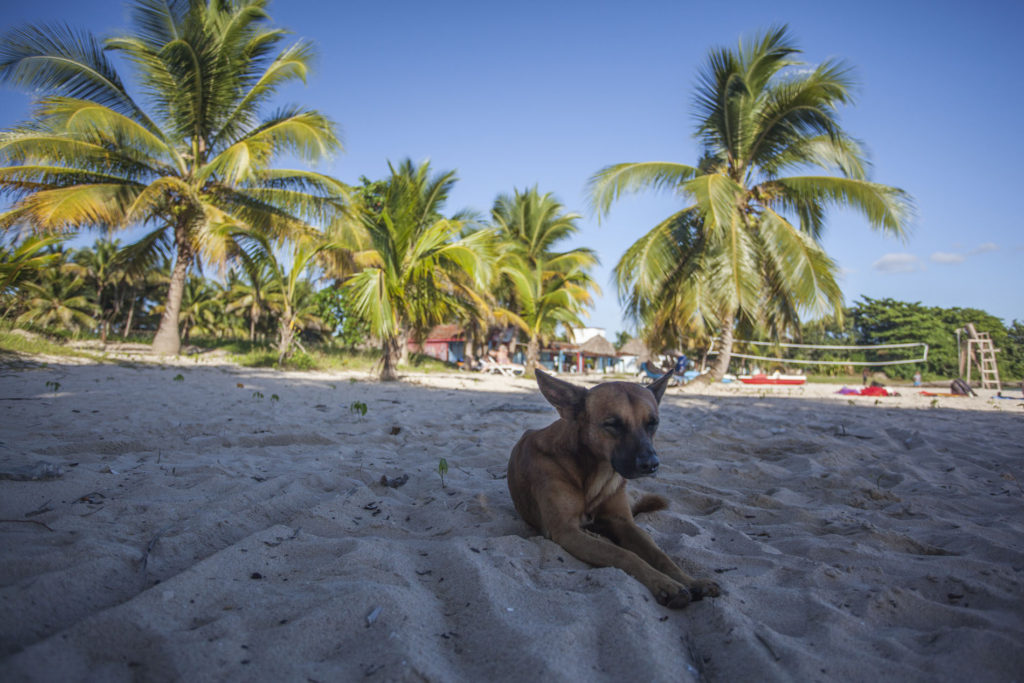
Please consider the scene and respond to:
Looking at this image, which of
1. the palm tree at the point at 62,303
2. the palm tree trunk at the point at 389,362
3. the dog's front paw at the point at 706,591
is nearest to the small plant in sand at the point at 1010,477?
the dog's front paw at the point at 706,591

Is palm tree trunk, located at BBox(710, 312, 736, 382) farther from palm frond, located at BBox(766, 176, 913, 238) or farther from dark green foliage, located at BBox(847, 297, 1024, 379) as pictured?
dark green foliage, located at BBox(847, 297, 1024, 379)

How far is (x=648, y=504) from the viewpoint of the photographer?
268 centimetres

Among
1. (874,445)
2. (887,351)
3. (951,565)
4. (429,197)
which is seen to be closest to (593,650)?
(951,565)

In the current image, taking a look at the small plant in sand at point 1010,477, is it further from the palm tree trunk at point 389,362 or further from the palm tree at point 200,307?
the palm tree at point 200,307

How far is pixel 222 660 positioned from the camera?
1223 mm

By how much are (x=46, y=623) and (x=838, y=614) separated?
2308 millimetres

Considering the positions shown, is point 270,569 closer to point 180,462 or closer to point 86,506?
point 86,506

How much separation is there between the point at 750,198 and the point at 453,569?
1418 centimetres

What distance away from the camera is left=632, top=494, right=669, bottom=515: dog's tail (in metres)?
2.68

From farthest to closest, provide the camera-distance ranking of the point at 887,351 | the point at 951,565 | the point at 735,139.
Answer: the point at 887,351 < the point at 735,139 < the point at 951,565

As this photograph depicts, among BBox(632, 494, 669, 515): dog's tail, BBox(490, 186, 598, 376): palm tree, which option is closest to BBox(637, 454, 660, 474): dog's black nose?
BBox(632, 494, 669, 515): dog's tail

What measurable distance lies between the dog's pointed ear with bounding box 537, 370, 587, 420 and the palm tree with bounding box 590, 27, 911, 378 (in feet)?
32.8

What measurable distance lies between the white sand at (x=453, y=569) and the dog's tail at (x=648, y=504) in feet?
0.21

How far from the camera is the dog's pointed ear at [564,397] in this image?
2344mm
